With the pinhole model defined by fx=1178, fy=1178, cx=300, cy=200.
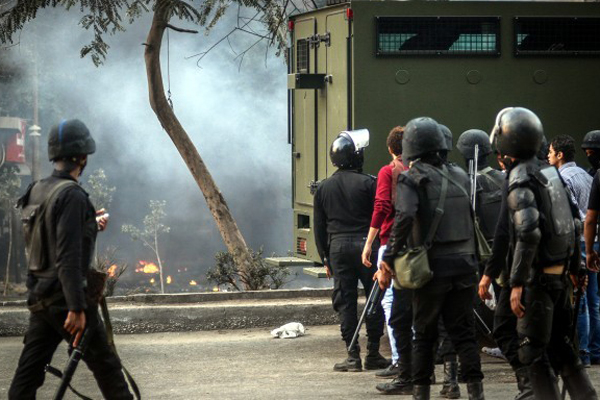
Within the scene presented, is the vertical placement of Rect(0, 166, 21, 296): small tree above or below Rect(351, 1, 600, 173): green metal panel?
below

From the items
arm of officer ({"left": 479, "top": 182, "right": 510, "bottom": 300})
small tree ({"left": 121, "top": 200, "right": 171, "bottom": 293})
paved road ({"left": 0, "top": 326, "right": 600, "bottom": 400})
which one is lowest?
small tree ({"left": 121, "top": 200, "right": 171, "bottom": 293})

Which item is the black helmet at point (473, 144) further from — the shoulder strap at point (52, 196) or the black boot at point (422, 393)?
the shoulder strap at point (52, 196)

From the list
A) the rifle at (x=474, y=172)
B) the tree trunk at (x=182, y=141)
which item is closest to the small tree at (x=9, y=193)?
the tree trunk at (x=182, y=141)

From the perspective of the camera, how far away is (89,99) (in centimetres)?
3609

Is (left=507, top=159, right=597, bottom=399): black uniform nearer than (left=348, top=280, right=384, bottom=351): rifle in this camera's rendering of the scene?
Yes

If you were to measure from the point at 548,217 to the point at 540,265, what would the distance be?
257 mm

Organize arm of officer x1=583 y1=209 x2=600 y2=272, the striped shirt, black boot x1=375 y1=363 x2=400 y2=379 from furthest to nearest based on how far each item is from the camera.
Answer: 1. the striped shirt
2. black boot x1=375 y1=363 x2=400 y2=379
3. arm of officer x1=583 y1=209 x2=600 y2=272

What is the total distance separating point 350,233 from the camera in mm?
9125

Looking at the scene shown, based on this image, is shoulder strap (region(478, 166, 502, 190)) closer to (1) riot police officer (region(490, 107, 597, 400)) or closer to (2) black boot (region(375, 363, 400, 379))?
(2) black boot (region(375, 363, 400, 379))

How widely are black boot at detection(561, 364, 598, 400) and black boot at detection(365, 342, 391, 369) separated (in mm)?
3039

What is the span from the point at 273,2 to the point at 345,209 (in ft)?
21.8

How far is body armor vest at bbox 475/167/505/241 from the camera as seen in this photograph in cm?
842

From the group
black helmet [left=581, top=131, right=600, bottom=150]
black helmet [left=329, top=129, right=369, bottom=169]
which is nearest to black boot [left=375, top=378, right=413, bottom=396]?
black helmet [left=329, top=129, right=369, bottom=169]

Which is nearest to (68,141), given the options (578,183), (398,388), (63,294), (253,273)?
(63,294)
